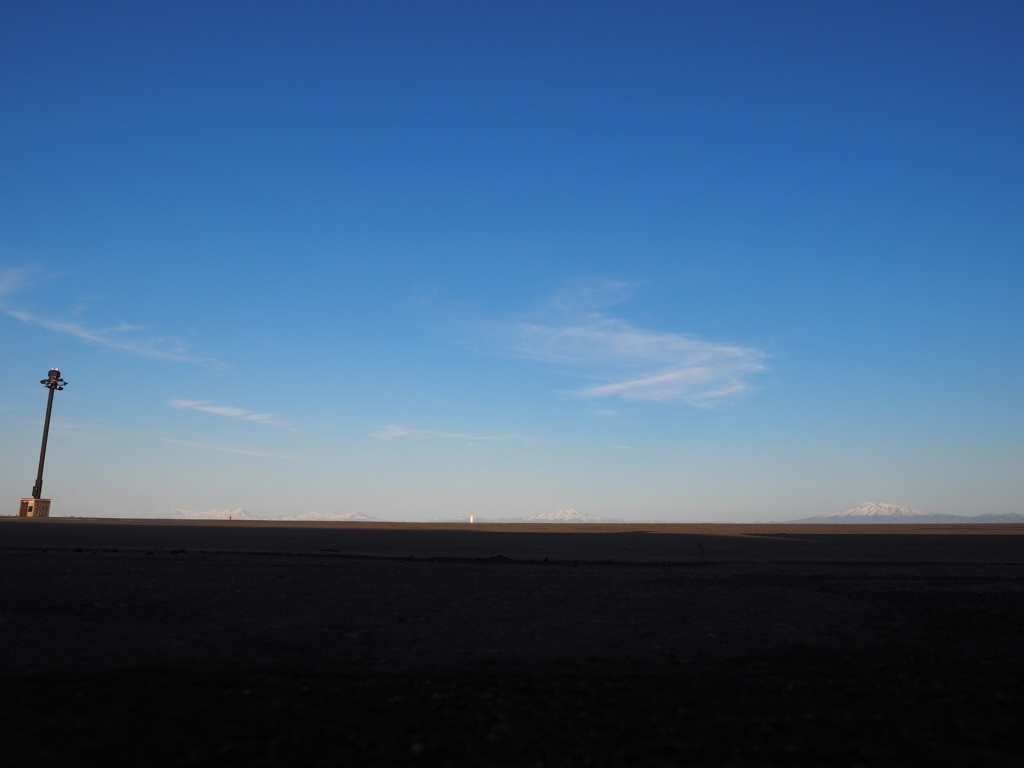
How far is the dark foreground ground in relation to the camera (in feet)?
16.9

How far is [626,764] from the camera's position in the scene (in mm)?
4902

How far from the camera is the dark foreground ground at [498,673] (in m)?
5.16

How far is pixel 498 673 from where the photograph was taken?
738cm

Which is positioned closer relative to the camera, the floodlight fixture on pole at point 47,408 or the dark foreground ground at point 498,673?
the dark foreground ground at point 498,673

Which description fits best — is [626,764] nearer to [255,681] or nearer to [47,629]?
[255,681]

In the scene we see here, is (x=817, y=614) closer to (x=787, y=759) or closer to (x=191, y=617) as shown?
(x=787, y=759)

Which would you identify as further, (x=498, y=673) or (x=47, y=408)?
(x=47, y=408)

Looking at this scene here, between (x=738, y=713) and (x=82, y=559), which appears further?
(x=82, y=559)

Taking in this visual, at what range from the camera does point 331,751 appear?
501 centimetres

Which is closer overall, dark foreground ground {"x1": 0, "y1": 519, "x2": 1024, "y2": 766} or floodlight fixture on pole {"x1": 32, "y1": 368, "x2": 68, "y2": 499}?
dark foreground ground {"x1": 0, "y1": 519, "x2": 1024, "y2": 766}

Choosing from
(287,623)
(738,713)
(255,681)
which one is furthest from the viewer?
(287,623)

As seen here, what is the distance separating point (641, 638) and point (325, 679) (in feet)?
13.3

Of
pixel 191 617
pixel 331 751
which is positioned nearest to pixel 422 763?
pixel 331 751

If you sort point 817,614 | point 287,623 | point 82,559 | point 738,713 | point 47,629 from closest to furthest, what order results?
point 738,713, point 47,629, point 287,623, point 817,614, point 82,559
